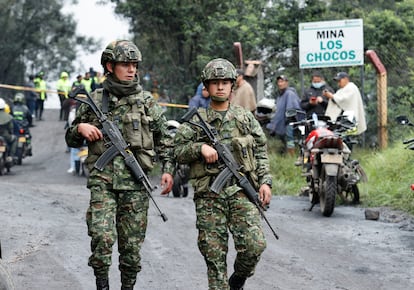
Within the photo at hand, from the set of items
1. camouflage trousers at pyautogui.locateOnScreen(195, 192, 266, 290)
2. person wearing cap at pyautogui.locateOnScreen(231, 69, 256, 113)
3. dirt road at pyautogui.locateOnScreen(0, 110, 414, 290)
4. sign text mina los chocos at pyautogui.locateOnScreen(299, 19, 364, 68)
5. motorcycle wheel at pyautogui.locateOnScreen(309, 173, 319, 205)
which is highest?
sign text mina los chocos at pyautogui.locateOnScreen(299, 19, 364, 68)

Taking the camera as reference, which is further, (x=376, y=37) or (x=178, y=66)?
(x=178, y=66)

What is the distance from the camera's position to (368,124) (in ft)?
57.4

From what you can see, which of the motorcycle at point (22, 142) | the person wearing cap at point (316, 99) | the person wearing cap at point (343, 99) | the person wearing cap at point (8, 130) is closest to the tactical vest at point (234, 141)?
the person wearing cap at point (343, 99)

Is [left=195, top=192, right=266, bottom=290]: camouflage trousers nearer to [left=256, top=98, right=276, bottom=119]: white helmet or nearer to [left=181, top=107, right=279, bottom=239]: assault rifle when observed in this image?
[left=181, top=107, right=279, bottom=239]: assault rifle

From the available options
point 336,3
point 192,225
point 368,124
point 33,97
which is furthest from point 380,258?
point 33,97

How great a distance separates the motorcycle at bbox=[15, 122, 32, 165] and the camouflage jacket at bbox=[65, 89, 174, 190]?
1497 centimetres

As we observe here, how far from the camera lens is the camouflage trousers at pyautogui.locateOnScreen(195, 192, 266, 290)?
21.5 ft

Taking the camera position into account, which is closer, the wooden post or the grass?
the grass

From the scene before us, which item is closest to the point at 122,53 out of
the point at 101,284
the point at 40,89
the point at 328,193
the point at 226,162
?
the point at 226,162

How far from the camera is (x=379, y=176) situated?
1433 centimetres

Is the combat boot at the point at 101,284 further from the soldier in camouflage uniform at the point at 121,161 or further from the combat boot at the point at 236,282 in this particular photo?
the combat boot at the point at 236,282

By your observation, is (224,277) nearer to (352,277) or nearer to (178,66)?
(352,277)

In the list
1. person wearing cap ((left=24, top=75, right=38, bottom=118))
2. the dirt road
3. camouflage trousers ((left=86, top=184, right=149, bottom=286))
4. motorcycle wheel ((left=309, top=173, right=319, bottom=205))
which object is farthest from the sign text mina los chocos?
person wearing cap ((left=24, top=75, right=38, bottom=118))

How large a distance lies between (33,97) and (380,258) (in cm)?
2578
